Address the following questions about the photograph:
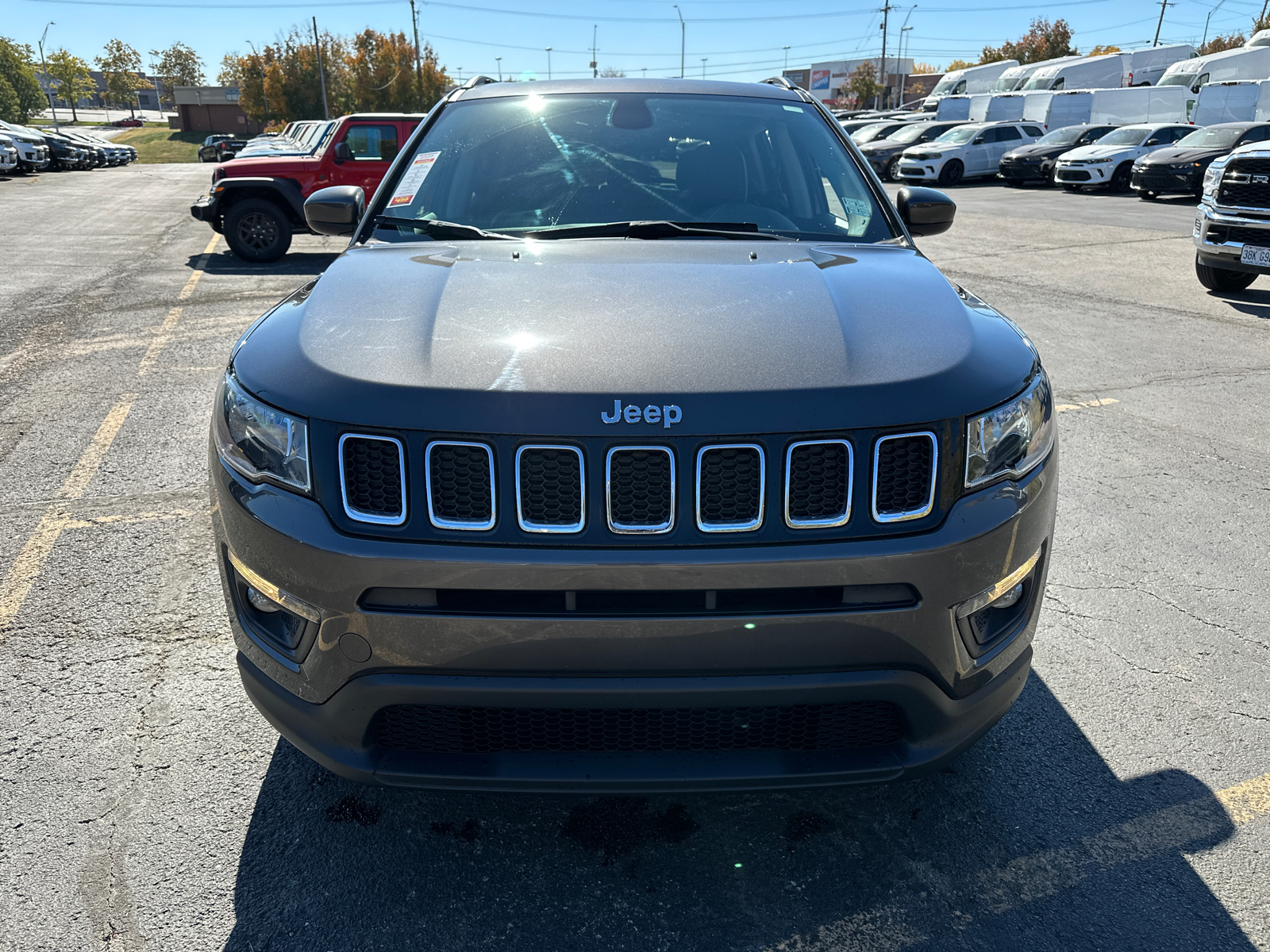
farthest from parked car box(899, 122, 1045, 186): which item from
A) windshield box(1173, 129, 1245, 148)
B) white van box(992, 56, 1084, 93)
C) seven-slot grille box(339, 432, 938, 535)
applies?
seven-slot grille box(339, 432, 938, 535)

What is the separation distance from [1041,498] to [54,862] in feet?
7.81

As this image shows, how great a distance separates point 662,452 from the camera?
181cm

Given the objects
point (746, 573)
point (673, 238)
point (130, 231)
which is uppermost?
point (673, 238)

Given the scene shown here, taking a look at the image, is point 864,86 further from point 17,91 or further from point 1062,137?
point 17,91

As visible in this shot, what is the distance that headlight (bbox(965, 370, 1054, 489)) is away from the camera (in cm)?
195

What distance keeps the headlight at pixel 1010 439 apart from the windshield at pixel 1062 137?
93.0ft

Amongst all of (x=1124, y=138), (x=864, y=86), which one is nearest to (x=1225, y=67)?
(x=1124, y=138)

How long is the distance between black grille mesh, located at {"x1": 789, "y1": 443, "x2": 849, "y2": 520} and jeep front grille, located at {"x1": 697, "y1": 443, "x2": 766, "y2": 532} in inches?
2.8

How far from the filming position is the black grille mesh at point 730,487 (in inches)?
71.6

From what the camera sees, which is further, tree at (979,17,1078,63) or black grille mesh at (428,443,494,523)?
tree at (979,17,1078,63)

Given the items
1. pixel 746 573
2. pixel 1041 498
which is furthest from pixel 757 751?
pixel 1041 498

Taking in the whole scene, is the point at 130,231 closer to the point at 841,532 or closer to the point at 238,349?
the point at 238,349

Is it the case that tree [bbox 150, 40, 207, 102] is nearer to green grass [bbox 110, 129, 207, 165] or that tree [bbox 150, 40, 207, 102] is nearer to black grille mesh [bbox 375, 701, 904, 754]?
green grass [bbox 110, 129, 207, 165]

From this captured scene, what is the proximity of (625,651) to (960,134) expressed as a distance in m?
29.8
